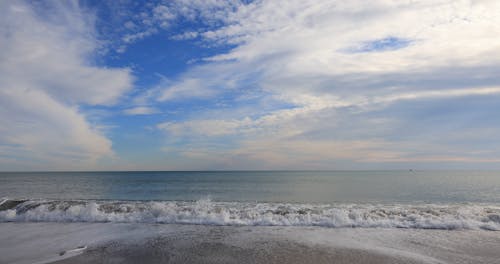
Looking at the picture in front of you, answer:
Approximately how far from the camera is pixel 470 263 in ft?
26.3

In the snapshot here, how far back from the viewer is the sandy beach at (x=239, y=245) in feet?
28.0

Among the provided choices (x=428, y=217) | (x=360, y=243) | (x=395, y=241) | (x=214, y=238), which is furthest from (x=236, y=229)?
(x=428, y=217)

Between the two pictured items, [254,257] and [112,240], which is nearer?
[254,257]

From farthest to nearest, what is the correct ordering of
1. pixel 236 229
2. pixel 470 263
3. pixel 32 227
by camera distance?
pixel 32 227
pixel 236 229
pixel 470 263

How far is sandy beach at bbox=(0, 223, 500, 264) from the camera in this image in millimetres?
8547

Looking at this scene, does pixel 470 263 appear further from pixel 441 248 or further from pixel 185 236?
pixel 185 236

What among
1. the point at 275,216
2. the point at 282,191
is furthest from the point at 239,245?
the point at 282,191

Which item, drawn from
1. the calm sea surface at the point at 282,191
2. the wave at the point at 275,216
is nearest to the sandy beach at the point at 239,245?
the wave at the point at 275,216

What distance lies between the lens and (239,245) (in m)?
9.95

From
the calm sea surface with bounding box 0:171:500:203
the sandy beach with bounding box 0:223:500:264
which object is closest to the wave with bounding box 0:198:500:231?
the sandy beach with bounding box 0:223:500:264

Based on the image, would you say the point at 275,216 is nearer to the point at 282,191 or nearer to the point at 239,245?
the point at 239,245

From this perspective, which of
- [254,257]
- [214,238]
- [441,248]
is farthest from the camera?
[214,238]

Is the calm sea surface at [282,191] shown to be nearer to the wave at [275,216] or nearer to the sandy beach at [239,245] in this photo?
the wave at [275,216]

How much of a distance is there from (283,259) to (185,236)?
181 inches
